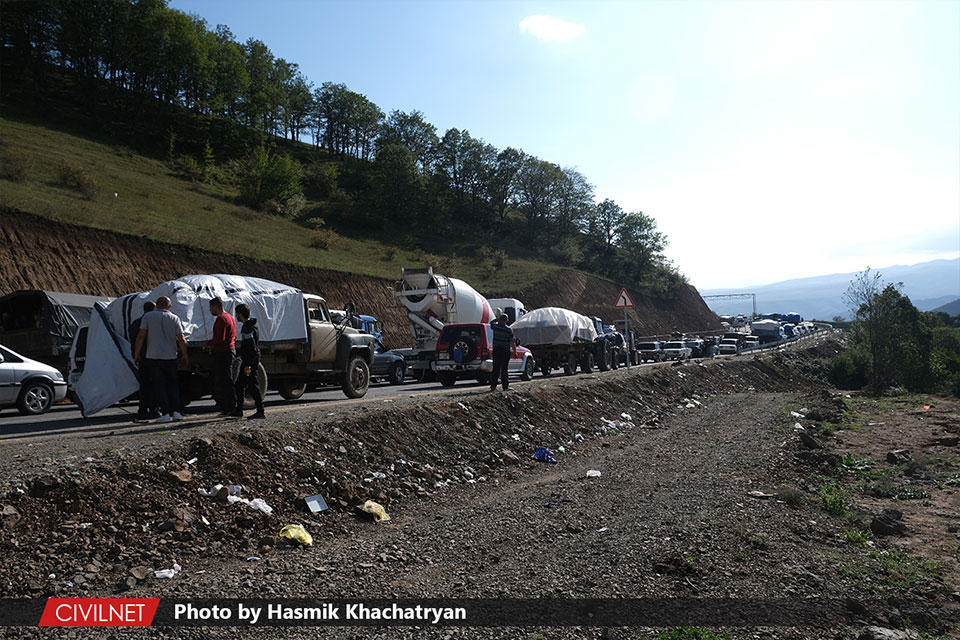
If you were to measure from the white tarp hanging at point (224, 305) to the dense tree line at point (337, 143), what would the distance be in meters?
53.4

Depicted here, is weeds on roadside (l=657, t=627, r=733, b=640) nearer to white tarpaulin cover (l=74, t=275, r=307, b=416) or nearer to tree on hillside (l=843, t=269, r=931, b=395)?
white tarpaulin cover (l=74, t=275, r=307, b=416)

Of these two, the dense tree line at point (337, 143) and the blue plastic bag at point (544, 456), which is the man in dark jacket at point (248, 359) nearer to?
the blue plastic bag at point (544, 456)

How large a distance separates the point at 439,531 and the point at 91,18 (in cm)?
8396

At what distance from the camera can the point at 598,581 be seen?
17.3 feet

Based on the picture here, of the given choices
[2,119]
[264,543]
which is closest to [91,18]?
[2,119]

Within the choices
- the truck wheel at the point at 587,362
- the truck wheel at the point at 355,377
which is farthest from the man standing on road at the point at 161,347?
the truck wheel at the point at 587,362

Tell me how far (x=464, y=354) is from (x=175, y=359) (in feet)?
37.7

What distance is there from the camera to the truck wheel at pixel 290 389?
14750 millimetres

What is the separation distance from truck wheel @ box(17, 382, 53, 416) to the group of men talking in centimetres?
556

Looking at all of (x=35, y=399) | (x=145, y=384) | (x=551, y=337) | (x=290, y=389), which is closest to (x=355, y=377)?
(x=290, y=389)

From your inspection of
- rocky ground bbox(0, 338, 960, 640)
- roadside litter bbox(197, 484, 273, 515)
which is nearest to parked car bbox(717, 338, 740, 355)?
rocky ground bbox(0, 338, 960, 640)

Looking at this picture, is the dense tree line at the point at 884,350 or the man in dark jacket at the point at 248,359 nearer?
the man in dark jacket at the point at 248,359

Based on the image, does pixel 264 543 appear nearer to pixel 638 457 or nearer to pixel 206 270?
pixel 638 457

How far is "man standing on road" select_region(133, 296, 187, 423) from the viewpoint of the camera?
32.4ft
